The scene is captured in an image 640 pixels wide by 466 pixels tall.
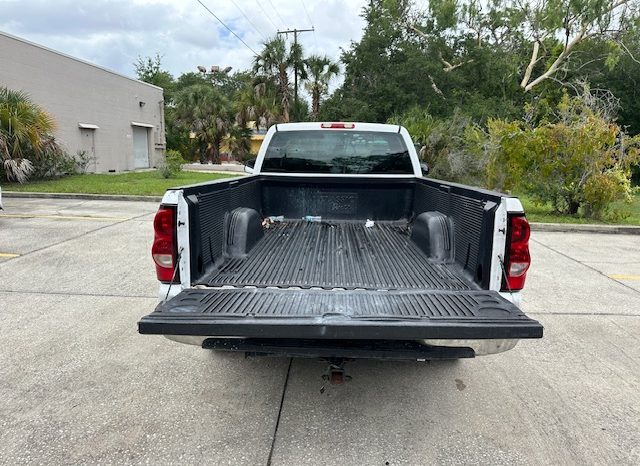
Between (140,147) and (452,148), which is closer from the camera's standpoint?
(452,148)

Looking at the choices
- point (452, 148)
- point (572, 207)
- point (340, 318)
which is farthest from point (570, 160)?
point (340, 318)

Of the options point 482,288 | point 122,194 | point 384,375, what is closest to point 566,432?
point 482,288

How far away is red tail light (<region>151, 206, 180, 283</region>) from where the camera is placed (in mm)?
2898

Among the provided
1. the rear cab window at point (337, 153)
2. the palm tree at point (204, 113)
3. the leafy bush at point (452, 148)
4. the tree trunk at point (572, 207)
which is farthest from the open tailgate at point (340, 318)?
the palm tree at point (204, 113)

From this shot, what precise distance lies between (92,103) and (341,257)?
2312cm

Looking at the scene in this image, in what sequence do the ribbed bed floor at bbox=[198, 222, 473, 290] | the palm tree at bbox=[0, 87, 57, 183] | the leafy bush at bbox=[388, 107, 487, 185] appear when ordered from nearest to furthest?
the ribbed bed floor at bbox=[198, 222, 473, 290], the leafy bush at bbox=[388, 107, 487, 185], the palm tree at bbox=[0, 87, 57, 183]

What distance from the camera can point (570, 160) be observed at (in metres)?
10.5

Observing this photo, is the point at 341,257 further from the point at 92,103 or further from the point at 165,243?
the point at 92,103

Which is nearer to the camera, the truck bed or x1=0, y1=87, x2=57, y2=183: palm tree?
the truck bed

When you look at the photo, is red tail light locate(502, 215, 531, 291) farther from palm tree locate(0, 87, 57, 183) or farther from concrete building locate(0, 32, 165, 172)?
concrete building locate(0, 32, 165, 172)

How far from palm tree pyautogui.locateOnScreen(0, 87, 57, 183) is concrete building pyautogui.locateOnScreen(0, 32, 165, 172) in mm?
2923

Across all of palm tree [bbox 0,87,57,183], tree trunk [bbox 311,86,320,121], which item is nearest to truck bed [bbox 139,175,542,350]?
palm tree [bbox 0,87,57,183]

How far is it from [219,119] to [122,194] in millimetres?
22189

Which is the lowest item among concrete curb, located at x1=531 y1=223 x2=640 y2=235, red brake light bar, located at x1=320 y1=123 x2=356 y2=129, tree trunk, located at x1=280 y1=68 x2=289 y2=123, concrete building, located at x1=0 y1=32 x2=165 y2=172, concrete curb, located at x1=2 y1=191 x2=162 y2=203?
concrete curb, located at x1=531 y1=223 x2=640 y2=235
